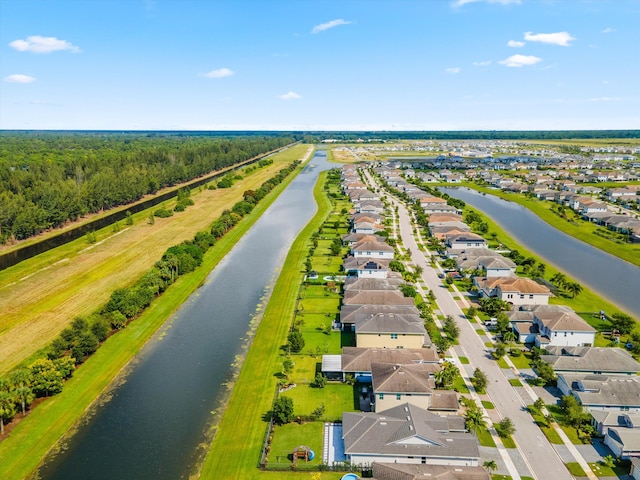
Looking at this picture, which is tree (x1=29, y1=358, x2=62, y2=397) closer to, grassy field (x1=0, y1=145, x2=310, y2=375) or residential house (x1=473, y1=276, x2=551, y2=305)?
grassy field (x1=0, y1=145, x2=310, y2=375)

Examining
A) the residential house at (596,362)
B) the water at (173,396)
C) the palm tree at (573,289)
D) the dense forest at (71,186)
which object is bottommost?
the water at (173,396)

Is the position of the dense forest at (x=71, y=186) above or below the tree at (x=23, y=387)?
above

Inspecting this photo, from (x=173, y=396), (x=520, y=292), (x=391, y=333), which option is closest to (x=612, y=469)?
(x=391, y=333)

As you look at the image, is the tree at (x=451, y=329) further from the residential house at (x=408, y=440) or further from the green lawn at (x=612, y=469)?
the green lawn at (x=612, y=469)

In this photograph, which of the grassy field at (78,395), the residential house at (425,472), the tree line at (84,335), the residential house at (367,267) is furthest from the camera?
the residential house at (367,267)

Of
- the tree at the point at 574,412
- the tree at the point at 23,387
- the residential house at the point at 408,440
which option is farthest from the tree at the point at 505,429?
the tree at the point at 23,387

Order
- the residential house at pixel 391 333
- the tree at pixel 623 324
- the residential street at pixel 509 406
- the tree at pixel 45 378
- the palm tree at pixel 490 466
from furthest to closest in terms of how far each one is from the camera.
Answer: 1. the tree at pixel 623 324
2. the residential house at pixel 391 333
3. the tree at pixel 45 378
4. the residential street at pixel 509 406
5. the palm tree at pixel 490 466

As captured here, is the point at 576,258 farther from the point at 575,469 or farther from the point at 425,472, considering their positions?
the point at 425,472
